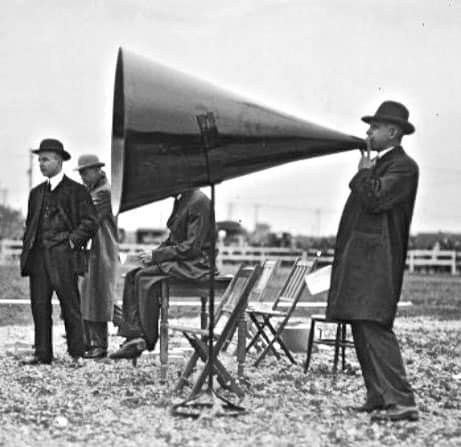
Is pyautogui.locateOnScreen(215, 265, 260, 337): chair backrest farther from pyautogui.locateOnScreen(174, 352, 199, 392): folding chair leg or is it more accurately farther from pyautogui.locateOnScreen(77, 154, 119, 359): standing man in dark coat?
pyautogui.locateOnScreen(77, 154, 119, 359): standing man in dark coat

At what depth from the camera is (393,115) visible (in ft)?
24.2

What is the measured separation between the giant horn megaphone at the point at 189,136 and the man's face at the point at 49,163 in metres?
3.24

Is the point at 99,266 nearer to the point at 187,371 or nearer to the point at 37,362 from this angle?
the point at 37,362

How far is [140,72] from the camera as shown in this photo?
694cm

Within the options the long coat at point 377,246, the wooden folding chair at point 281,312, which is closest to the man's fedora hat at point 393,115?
the long coat at point 377,246

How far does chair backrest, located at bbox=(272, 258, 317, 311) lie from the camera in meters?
10.2

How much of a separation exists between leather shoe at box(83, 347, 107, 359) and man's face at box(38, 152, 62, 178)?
1.72m

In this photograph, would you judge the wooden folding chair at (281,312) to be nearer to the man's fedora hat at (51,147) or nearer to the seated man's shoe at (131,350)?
the seated man's shoe at (131,350)

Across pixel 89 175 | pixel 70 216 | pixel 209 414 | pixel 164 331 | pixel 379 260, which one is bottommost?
pixel 209 414


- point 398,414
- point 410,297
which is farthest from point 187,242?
point 410,297

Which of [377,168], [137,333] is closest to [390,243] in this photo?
[377,168]

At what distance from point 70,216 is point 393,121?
3987 mm

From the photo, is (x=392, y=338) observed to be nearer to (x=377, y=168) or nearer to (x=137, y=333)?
(x=377, y=168)

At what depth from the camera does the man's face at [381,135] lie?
7375 mm
